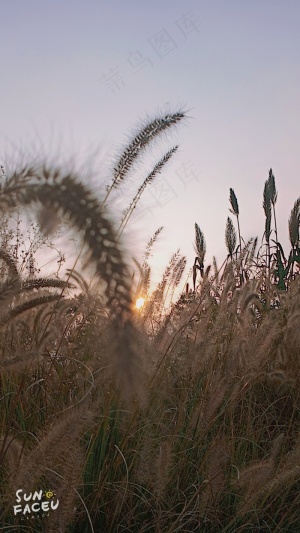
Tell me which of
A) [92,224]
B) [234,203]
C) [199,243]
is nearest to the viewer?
[92,224]

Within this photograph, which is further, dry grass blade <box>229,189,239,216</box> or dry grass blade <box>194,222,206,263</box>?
dry grass blade <box>229,189,239,216</box>

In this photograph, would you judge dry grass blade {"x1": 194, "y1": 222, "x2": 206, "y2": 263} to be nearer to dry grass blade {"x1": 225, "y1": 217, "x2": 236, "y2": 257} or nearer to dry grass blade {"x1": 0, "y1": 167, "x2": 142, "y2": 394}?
dry grass blade {"x1": 225, "y1": 217, "x2": 236, "y2": 257}

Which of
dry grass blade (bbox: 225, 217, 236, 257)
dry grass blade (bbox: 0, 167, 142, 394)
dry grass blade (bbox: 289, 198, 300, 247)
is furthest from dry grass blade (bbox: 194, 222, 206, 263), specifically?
dry grass blade (bbox: 0, 167, 142, 394)

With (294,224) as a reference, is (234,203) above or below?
above

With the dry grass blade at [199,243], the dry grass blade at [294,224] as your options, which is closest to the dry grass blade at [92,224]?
the dry grass blade at [199,243]

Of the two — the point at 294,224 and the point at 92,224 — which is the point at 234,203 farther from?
the point at 92,224

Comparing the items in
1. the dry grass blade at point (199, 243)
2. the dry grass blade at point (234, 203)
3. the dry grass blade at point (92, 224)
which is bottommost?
the dry grass blade at point (92, 224)

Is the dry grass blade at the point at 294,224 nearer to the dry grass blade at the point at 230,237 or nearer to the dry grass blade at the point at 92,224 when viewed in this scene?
the dry grass blade at the point at 230,237

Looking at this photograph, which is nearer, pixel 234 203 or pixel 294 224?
pixel 294 224

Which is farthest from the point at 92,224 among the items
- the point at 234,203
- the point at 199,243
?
the point at 234,203

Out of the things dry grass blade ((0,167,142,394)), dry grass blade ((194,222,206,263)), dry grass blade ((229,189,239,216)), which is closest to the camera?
dry grass blade ((0,167,142,394))

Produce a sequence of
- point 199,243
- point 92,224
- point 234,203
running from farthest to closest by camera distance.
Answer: point 234,203
point 199,243
point 92,224

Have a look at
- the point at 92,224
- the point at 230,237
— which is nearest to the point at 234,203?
the point at 230,237

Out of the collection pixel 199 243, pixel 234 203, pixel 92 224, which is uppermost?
pixel 234 203
